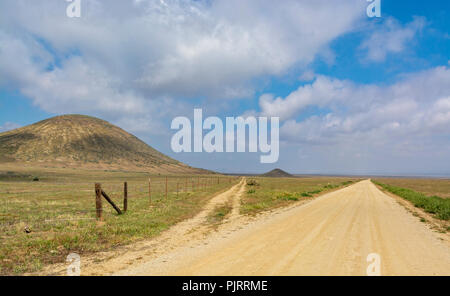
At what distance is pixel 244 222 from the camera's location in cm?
1405

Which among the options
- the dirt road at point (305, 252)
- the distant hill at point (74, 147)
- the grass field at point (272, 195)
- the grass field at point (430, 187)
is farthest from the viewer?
the distant hill at point (74, 147)

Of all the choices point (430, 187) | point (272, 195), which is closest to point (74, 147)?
point (272, 195)

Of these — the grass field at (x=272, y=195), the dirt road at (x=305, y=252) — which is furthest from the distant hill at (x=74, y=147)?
the dirt road at (x=305, y=252)

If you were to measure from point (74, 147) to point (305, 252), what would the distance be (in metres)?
158

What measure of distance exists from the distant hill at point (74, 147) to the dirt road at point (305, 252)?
126203mm

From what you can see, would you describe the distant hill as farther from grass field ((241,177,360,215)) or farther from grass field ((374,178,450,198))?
grass field ((374,178,450,198))

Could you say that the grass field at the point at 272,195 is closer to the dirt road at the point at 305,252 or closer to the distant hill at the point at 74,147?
the dirt road at the point at 305,252

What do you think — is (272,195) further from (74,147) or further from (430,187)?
(74,147)

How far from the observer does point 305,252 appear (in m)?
8.01

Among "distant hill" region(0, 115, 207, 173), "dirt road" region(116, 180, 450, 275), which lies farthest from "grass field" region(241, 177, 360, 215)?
"distant hill" region(0, 115, 207, 173)

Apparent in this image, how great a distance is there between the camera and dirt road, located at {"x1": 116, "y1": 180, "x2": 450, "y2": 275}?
21.5 ft

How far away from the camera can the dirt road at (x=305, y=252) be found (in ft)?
21.5

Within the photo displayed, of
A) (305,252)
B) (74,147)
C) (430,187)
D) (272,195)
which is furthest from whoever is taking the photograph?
(74,147)
